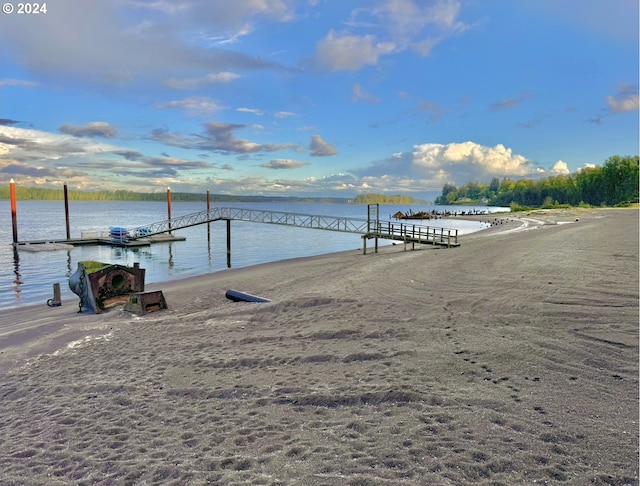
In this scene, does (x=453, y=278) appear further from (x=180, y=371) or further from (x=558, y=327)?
(x=180, y=371)

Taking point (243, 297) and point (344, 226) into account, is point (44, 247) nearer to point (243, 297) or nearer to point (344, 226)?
point (243, 297)

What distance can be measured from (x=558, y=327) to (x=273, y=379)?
208 inches

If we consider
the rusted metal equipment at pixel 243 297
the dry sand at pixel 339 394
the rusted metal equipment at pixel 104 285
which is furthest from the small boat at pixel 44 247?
the rusted metal equipment at pixel 243 297

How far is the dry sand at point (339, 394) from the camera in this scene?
3.50m

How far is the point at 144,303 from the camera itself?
10.9m

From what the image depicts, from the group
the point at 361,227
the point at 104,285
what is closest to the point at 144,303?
the point at 104,285

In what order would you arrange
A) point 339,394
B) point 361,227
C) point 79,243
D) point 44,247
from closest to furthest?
point 339,394 < point 44,247 < point 79,243 < point 361,227

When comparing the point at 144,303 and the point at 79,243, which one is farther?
the point at 79,243

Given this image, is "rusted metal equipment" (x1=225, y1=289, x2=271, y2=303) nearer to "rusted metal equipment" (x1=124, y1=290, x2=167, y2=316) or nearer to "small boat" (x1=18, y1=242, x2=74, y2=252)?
"rusted metal equipment" (x1=124, y1=290, x2=167, y2=316)

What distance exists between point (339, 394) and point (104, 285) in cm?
980

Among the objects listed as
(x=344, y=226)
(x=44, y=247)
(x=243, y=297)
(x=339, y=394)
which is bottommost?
(x=44, y=247)

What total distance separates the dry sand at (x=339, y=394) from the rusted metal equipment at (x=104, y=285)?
6.14ft

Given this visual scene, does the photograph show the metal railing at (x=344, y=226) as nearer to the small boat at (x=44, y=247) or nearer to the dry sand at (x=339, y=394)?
the small boat at (x=44, y=247)

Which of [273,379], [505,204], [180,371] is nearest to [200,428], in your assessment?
[273,379]
